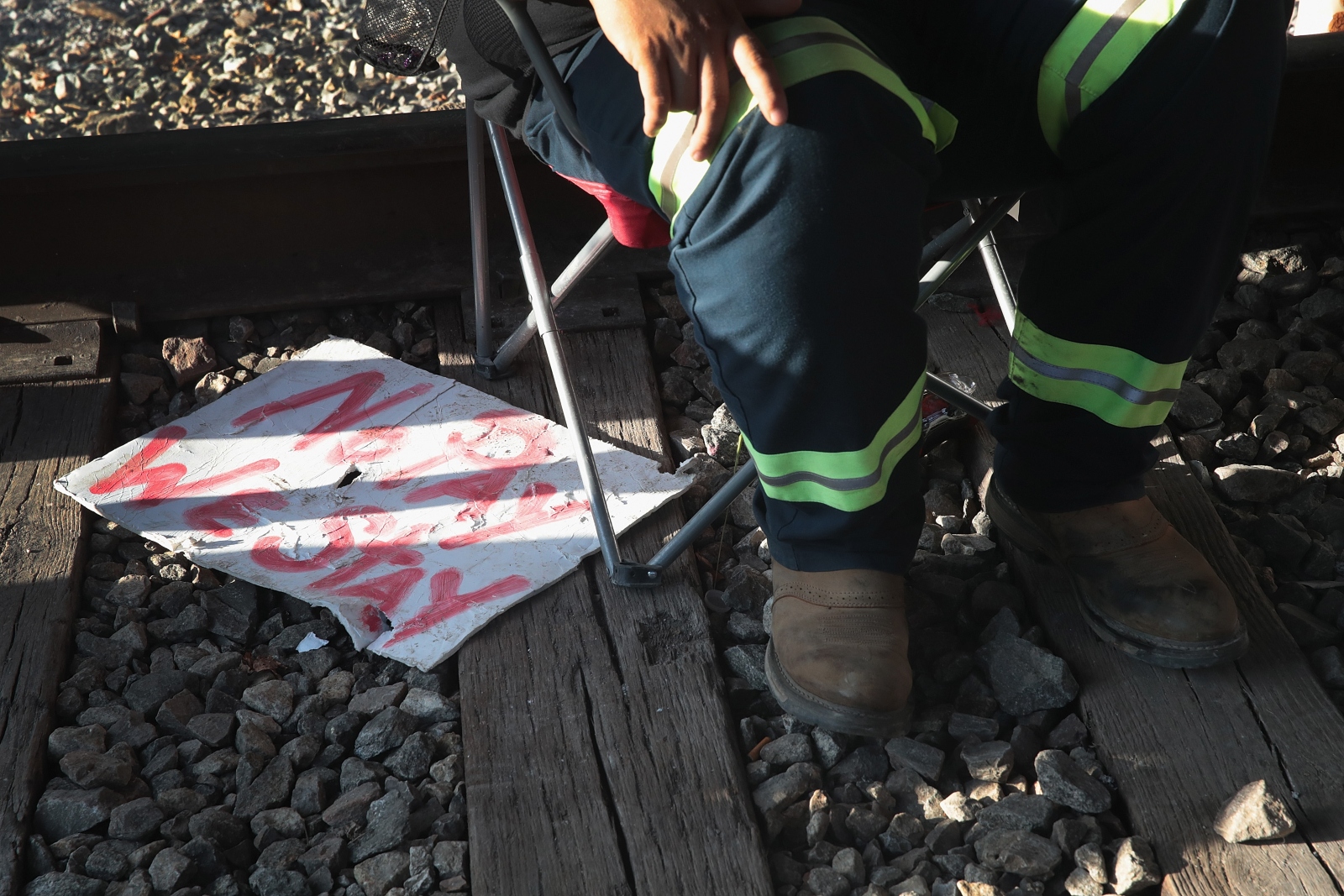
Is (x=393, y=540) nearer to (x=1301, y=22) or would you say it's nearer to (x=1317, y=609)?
(x=1317, y=609)

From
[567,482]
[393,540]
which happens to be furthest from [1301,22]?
[393,540]

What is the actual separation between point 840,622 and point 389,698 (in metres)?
0.77

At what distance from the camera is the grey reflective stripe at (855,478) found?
152 centimetres

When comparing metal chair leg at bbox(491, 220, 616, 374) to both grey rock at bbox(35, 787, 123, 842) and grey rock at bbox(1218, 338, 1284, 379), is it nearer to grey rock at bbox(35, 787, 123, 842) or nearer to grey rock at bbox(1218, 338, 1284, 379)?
grey rock at bbox(35, 787, 123, 842)

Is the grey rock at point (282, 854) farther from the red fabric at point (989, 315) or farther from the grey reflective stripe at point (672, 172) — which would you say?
the red fabric at point (989, 315)

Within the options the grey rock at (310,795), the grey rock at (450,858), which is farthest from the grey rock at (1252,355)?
the grey rock at (310,795)

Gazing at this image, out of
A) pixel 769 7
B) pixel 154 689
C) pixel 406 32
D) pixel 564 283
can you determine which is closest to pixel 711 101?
pixel 769 7

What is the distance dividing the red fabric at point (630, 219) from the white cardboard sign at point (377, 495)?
639 millimetres

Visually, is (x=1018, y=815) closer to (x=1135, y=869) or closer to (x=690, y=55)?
(x=1135, y=869)

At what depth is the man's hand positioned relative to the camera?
1.32m

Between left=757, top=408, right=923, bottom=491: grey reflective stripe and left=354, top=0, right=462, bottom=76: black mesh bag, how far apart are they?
0.88 metres

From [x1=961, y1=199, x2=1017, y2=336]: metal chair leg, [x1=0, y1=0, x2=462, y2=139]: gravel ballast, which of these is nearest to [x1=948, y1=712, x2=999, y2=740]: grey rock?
[x1=961, y1=199, x2=1017, y2=336]: metal chair leg

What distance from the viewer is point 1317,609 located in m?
1.94

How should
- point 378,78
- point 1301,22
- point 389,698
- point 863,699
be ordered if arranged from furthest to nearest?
1. point 378,78
2. point 1301,22
3. point 389,698
4. point 863,699
